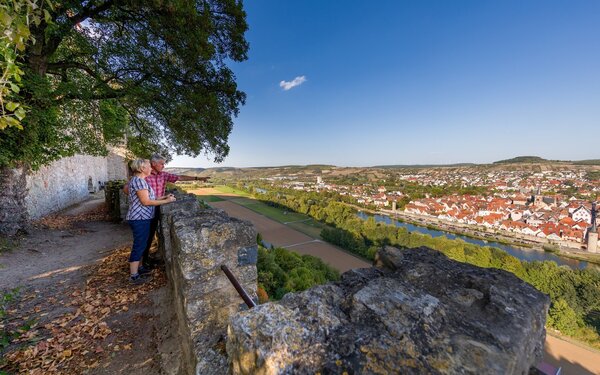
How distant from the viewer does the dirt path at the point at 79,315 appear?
8.27 ft

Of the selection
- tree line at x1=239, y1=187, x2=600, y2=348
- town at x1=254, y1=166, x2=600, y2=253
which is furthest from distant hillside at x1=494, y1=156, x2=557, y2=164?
tree line at x1=239, y1=187, x2=600, y2=348

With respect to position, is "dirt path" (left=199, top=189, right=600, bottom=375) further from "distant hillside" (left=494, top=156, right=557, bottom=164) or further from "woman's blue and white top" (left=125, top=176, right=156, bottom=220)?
"distant hillside" (left=494, top=156, right=557, bottom=164)

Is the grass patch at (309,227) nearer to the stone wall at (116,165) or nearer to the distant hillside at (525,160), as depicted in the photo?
the stone wall at (116,165)

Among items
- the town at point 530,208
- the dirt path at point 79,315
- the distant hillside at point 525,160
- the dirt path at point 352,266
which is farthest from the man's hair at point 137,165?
the distant hillside at point 525,160

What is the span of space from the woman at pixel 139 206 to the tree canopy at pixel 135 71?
4.01 m

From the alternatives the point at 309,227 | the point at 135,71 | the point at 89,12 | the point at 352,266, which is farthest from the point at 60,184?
the point at 309,227

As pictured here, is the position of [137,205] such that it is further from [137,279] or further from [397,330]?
[397,330]

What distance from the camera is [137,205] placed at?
3.71 m

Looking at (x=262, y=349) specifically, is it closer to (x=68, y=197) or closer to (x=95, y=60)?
(x=95, y=60)

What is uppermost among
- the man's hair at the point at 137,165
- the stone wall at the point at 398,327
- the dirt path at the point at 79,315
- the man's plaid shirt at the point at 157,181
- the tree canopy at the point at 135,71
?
the tree canopy at the point at 135,71

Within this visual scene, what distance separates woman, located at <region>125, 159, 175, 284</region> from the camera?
11.7 feet

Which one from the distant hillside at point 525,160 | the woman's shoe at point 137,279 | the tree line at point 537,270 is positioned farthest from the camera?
the distant hillside at point 525,160

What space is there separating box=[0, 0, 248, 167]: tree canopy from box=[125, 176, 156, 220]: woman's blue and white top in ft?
13.3

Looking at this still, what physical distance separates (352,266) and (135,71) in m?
21.7
